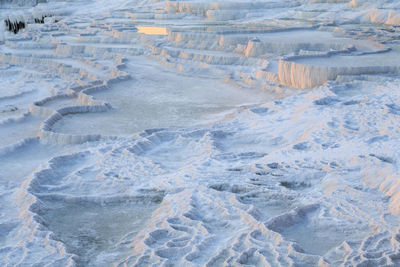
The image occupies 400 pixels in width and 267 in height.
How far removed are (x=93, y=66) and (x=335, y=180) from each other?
6562 millimetres

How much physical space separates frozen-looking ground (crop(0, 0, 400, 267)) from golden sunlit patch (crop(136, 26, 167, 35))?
3.37 meters

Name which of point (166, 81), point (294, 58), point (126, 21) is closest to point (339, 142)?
point (294, 58)

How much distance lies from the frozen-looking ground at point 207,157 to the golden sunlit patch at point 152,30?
11.0 ft

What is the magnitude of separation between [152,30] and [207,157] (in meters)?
9.56

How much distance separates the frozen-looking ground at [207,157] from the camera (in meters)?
3.14

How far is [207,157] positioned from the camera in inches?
179

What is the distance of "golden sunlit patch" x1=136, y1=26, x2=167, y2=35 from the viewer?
13281 millimetres

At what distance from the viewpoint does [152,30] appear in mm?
13656

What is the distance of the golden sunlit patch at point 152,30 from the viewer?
43.6 feet

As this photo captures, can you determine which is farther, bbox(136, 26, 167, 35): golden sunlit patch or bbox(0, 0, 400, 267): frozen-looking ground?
bbox(136, 26, 167, 35): golden sunlit patch

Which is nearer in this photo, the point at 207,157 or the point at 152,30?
the point at 207,157

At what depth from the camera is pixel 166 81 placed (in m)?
7.97

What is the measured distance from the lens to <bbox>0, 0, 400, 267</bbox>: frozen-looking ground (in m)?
3.14

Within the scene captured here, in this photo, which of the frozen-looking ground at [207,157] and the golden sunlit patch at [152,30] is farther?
the golden sunlit patch at [152,30]
